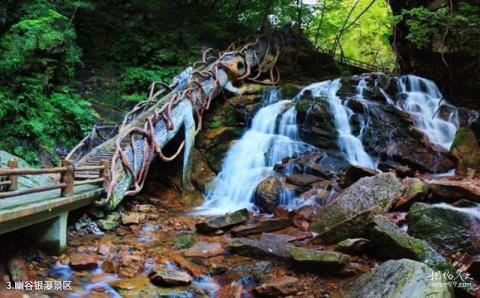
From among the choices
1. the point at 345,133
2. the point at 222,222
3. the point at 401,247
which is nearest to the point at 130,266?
the point at 222,222

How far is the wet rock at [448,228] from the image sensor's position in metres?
5.79

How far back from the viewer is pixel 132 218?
25.6ft

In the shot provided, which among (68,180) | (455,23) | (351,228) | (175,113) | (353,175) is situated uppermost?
(455,23)

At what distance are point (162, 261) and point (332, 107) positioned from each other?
25.4 ft

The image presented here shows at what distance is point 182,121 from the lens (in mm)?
10180

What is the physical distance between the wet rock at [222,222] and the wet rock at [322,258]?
199 cm

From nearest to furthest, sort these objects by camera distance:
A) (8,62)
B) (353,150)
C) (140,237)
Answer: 1. (140,237)
2. (8,62)
3. (353,150)

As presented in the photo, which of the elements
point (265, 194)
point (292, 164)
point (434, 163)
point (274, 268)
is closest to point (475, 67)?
point (434, 163)

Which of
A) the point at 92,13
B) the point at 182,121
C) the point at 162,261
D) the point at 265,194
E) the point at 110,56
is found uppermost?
the point at 92,13

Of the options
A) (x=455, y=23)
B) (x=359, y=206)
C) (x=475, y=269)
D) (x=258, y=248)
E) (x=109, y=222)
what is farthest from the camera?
(x=455, y=23)

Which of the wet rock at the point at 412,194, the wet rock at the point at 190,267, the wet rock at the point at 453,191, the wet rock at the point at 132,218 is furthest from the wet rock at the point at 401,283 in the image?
the wet rock at the point at 132,218

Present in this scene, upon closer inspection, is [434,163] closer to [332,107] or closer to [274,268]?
[332,107]

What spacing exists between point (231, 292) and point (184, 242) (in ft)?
6.07

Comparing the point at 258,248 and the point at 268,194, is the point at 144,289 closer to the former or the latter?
the point at 258,248
